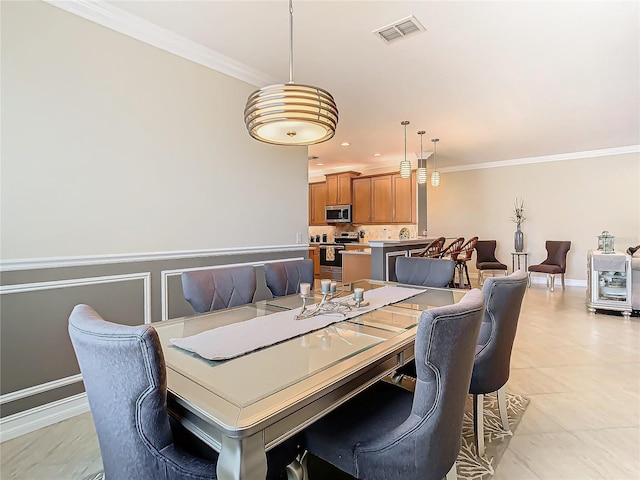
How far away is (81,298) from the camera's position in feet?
7.63

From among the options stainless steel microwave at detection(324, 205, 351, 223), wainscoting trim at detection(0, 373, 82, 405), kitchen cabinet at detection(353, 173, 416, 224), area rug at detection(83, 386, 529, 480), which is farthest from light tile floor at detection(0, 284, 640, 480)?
stainless steel microwave at detection(324, 205, 351, 223)

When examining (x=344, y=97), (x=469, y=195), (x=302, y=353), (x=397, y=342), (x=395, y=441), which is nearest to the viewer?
(x=395, y=441)

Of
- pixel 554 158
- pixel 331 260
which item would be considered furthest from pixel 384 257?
pixel 554 158

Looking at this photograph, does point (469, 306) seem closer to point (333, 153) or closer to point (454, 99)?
point (454, 99)

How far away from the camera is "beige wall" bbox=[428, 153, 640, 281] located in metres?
6.42

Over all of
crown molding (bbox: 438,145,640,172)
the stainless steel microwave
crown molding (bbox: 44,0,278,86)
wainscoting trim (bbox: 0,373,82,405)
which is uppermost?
crown molding (bbox: 44,0,278,86)

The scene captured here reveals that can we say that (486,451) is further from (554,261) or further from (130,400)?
(554,261)

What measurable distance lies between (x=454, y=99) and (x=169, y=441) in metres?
4.16

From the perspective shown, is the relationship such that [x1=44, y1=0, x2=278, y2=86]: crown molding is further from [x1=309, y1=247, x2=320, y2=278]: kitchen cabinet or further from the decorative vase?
the decorative vase

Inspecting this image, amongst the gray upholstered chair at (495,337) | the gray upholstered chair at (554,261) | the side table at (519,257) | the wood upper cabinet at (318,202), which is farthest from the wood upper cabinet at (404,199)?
the gray upholstered chair at (495,337)

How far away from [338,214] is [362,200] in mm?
657

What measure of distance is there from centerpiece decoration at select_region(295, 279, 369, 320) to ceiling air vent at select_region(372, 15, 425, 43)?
1932 millimetres

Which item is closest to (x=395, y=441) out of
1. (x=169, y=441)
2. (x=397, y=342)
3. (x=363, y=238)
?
(x=397, y=342)

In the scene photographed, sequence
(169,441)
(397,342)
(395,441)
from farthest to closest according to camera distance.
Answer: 1. (397,342)
2. (395,441)
3. (169,441)
